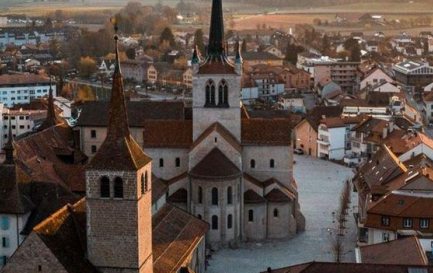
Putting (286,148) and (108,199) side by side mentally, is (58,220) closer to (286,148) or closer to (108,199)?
Answer: (108,199)

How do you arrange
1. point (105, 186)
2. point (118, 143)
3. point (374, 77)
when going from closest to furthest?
1. point (105, 186)
2. point (118, 143)
3. point (374, 77)

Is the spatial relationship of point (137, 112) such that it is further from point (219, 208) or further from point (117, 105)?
point (117, 105)

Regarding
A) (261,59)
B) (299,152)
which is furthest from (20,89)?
(261,59)

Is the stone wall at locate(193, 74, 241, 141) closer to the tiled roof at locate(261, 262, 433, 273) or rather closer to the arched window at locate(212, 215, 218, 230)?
the arched window at locate(212, 215, 218, 230)

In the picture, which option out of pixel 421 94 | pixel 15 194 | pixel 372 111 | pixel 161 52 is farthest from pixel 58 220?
pixel 161 52

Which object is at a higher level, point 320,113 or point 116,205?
point 116,205

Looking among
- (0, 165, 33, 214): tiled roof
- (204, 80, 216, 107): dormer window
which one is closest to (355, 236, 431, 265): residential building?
(204, 80, 216, 107): dormer window

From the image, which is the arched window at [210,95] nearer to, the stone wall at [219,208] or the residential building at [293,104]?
the stone wall at [219,208]
